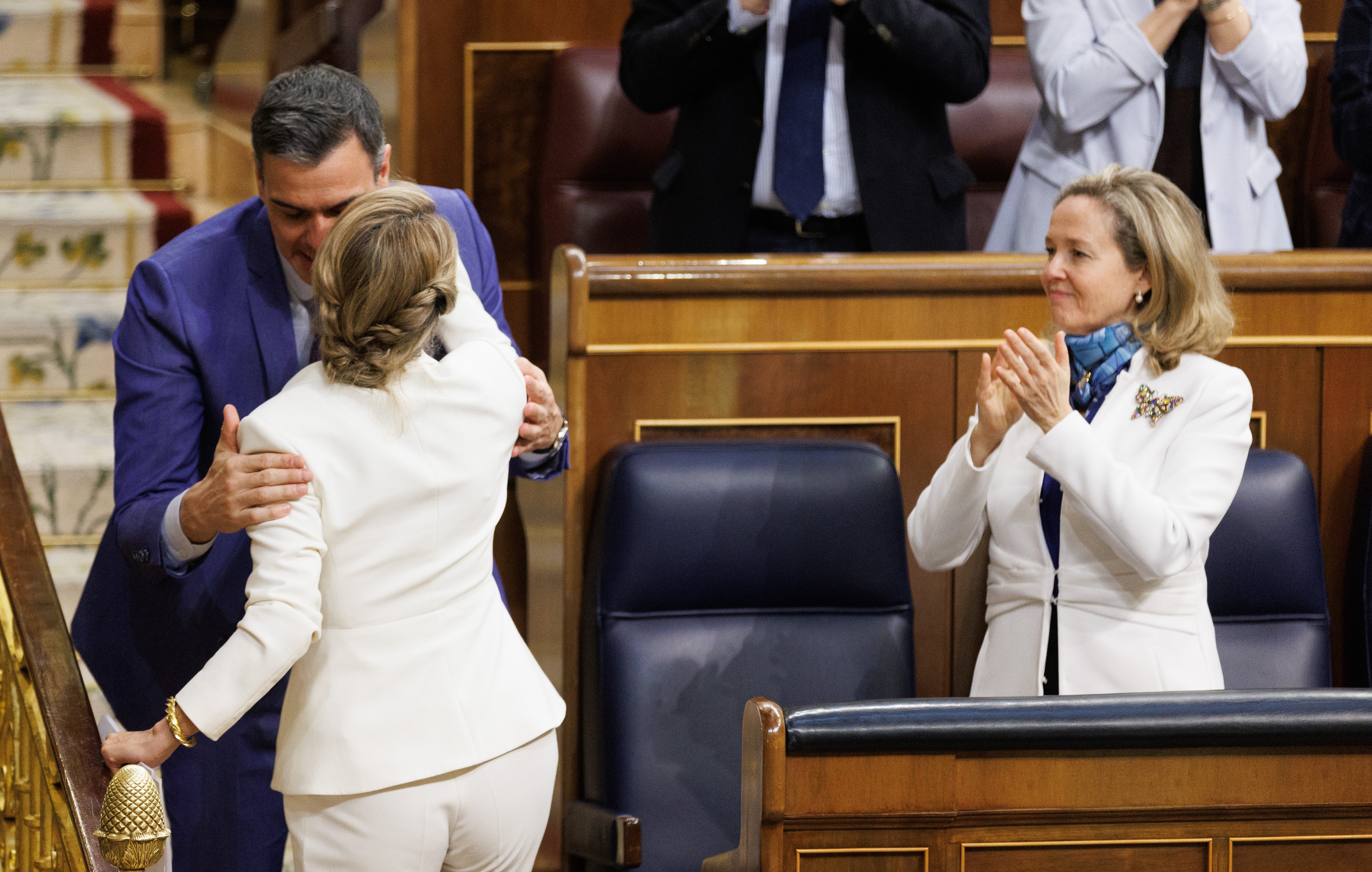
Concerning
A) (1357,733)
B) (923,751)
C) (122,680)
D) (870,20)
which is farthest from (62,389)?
(1357,733)

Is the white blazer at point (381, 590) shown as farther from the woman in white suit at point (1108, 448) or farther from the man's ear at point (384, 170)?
the woman in white suit at point (1108, 448)

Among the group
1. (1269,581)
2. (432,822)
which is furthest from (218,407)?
(1269,581)

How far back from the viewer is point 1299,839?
171 centimetres

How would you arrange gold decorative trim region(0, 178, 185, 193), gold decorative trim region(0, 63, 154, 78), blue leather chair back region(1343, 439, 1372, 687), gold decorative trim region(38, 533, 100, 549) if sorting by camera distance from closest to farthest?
blue leather chair back region(1343, 439, 1372, 687)
gold decorative trim region(38, 533, 100, 549)
gold decorative trim region(0, 178, 185, 193)
gold decorative trim region(0, 63, 154, 78)

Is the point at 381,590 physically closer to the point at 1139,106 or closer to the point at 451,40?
the point at 1139,106

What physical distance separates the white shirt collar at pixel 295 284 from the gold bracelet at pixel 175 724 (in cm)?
54

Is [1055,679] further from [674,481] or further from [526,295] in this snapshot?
[526,295]

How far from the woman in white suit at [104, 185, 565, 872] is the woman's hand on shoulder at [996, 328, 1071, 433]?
0.70 metres

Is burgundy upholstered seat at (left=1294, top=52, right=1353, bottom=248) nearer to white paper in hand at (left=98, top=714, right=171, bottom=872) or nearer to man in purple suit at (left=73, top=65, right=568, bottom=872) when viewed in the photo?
man in purple suit at (left=73, top=65, right=568, bottom=872)

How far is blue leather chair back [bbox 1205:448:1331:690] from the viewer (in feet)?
7.82

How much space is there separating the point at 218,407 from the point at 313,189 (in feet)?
1.03

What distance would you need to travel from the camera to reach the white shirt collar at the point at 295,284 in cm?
187

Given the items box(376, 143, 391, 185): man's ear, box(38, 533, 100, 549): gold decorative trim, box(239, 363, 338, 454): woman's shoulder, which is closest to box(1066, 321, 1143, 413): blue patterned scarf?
box(376, 143, 391, 185): man's ear

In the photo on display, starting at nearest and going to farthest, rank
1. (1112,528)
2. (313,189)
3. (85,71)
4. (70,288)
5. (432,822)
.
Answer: (432,822) → (313,189) → (1112,528) → (70,288) → (85,71)
